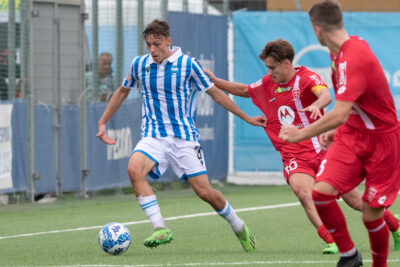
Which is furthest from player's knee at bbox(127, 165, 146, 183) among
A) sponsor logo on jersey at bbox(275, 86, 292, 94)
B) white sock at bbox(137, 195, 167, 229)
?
sponsor logo on jersey at bbox(275, 86, 292, 94)

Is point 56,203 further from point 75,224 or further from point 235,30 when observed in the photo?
point 235,30

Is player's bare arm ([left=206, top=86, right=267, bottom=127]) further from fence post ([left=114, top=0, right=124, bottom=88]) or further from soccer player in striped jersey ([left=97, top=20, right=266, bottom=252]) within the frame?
fence post ([left=114, top=0, right=124, bottom=88])

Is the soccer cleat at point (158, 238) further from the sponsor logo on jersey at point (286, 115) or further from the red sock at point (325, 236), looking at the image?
the sponsor logo on jersey at point (286, 115)

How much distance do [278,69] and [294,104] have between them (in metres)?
0.38

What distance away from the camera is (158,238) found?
7.93 meters

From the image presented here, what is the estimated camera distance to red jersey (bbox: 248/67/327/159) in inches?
336

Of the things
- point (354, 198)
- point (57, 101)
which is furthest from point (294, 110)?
point (57, 101)

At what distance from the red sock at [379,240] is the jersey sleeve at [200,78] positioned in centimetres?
293

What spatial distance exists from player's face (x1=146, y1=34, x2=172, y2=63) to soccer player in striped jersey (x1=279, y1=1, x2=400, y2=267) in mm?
2645

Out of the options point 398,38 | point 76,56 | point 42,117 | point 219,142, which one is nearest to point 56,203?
point 42,117

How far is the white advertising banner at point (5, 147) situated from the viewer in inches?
526

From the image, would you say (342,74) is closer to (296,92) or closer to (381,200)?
(381,200)

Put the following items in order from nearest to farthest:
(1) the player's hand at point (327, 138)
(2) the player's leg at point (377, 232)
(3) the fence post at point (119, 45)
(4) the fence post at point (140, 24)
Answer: (2) the player's leg at point (377, 232) < (1) the player's hand at point (327, 138) < (3) the fence post at point (119, 45) < (4) the fence post at point (140, 24)

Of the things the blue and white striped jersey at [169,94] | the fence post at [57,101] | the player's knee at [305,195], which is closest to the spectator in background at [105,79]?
the fence post at [57,101]
